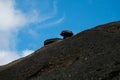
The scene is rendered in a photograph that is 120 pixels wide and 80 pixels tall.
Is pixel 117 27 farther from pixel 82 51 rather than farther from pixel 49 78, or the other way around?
pixel 49 78

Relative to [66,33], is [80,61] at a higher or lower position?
lower

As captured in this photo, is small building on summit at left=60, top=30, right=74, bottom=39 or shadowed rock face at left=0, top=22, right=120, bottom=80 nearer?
shadowed rock face at left=0, top=22, right=120, bottom=80

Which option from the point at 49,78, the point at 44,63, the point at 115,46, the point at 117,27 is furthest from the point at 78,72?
the point at 117,27

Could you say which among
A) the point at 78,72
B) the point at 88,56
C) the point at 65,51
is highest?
the point at 65,51

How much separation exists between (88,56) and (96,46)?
495 centimetres

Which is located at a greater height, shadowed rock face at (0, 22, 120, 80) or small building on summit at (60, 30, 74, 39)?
small building on summit at (60, 30, 74, 39)

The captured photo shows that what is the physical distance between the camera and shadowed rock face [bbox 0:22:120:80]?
39.2m

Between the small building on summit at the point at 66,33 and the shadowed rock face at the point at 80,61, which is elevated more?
the small building on summit at the point at 66,33

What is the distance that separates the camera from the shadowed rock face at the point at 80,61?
129 feet

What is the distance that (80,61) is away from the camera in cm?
4681

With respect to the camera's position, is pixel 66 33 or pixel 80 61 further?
pixel 66 33

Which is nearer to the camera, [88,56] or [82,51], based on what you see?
[88,56]

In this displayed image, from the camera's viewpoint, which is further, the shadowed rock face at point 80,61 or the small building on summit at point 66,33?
the small building on summit at point 66,33

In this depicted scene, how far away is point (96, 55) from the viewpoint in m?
46.5
